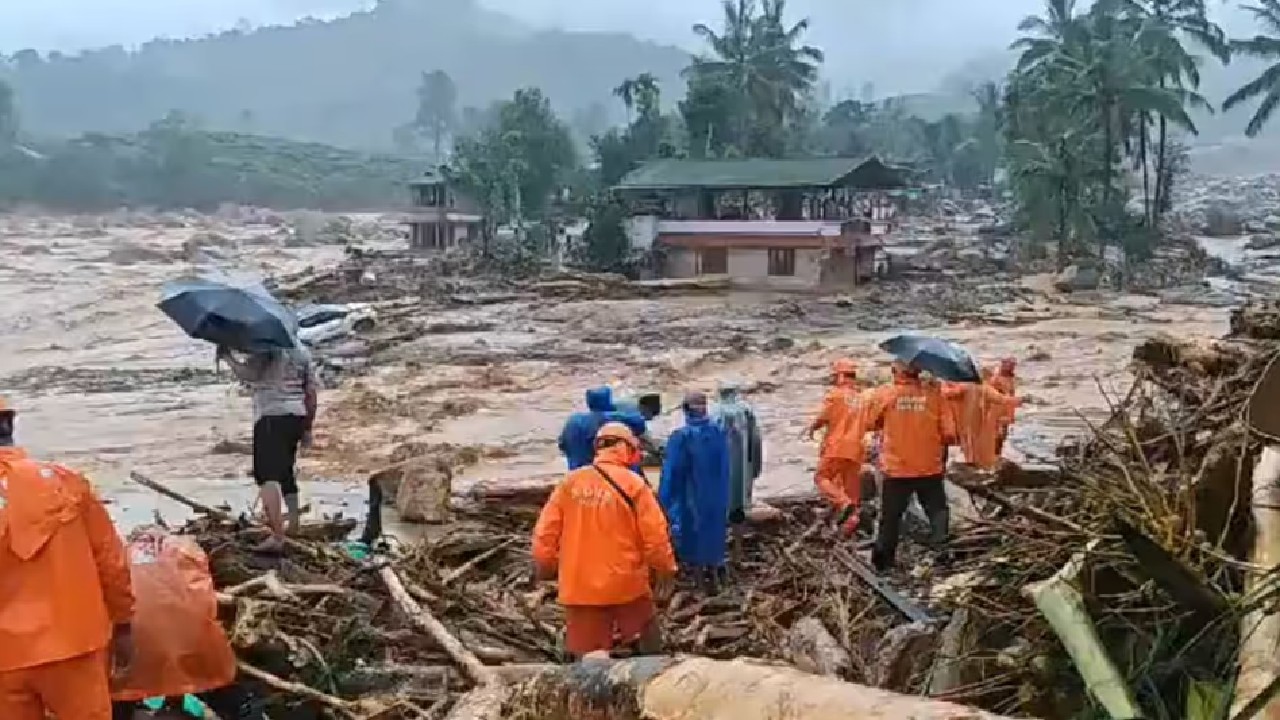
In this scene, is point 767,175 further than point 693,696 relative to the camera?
Yes

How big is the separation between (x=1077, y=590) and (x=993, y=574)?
0.73m

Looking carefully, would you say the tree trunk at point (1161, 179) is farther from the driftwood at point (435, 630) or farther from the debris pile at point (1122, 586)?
the debris pile at point (1122, 586)

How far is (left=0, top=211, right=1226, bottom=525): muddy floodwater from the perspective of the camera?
19359 mm

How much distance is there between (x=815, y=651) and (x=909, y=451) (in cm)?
262

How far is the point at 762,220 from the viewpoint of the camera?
1735 inches

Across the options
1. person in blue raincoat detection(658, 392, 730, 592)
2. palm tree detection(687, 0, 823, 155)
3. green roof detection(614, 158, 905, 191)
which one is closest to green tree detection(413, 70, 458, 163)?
palm tree detection(687, 0, 823, 155)

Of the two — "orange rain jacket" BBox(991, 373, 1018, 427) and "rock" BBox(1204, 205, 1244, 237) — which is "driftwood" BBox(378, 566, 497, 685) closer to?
"orange rain jacket" BBox(991, 373, 1018, 427)

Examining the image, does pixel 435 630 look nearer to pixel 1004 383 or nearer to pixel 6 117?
pixel 1004 383

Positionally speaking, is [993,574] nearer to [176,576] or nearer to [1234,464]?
[1234,464]

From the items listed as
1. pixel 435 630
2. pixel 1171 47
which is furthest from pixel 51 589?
pixel 1171 47

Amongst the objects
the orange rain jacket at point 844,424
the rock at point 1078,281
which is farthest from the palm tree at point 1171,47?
the orange rain jacket at point 844,424

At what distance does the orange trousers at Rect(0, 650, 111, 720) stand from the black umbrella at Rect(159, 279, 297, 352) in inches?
108

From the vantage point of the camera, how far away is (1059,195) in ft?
151

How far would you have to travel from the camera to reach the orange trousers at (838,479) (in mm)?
9711
